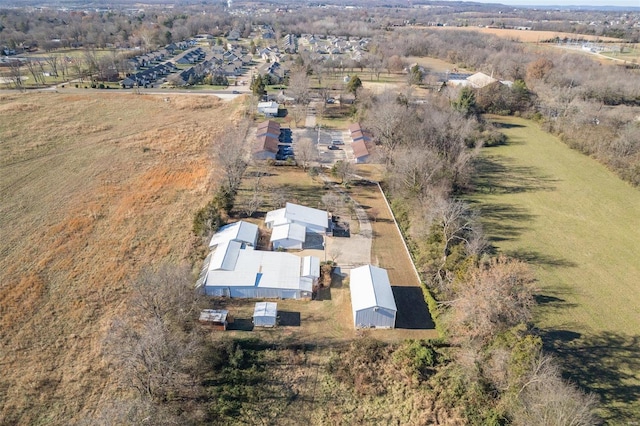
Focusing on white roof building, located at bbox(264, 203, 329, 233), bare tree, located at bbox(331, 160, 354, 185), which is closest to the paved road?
white roof building, located at bbox(264, 203, 329, 233)

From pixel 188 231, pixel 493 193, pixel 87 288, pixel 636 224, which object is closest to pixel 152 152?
pixel 188 231

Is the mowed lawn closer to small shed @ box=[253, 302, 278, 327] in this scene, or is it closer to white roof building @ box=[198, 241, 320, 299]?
white roof building @ box=[198, 241, 320, 299]

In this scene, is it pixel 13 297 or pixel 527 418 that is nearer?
pixel 527 418

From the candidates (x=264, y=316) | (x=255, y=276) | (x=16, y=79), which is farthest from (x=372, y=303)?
(x=16, y=79)

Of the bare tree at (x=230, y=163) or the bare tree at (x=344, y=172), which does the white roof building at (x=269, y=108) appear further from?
the bare tree at (x=344, y=172)

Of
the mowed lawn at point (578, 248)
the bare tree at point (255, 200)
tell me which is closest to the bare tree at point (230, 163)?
the bare tree at point (255, 200)

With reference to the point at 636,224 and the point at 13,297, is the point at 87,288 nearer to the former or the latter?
the point at 13,297
